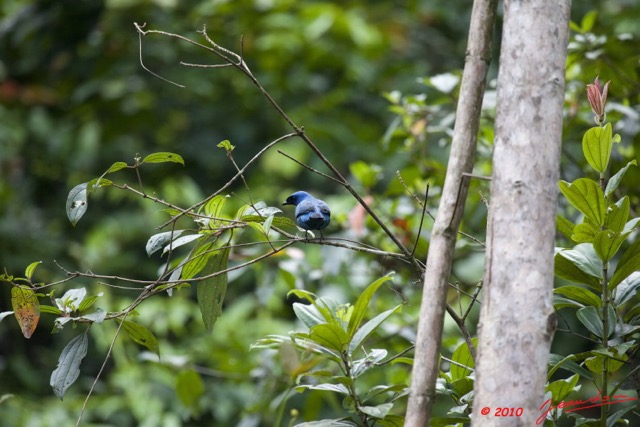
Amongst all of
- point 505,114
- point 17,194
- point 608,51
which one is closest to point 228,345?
point 17,194

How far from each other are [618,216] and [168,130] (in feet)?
14.0

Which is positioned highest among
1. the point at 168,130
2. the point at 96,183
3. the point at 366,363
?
the point at 96,183

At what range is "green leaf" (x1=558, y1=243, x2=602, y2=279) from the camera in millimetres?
1622

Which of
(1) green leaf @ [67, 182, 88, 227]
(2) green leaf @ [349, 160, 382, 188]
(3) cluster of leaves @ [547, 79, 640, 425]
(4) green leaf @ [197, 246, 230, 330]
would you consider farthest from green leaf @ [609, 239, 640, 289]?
(2) green leaf @ [349, 160, 382, 188]

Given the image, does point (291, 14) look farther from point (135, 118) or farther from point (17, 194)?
point (17, 194)

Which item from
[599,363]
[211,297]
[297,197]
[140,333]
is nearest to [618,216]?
[599,363]

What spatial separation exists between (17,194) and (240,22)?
1.93 meters

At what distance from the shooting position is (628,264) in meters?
1.60

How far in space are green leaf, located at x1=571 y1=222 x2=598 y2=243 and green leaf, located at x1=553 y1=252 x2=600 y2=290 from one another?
0.06 meters

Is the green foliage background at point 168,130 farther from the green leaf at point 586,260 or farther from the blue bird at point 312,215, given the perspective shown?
the green leaf at point 586,260

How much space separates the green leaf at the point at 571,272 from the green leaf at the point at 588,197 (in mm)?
105

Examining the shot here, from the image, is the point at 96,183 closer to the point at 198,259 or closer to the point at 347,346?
the point at 198,259

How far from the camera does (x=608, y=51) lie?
9.21 ft

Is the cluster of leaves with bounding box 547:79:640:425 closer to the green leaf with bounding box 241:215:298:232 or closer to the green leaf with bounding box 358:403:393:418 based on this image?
the green leaf with bounding box 358:403:393:418
